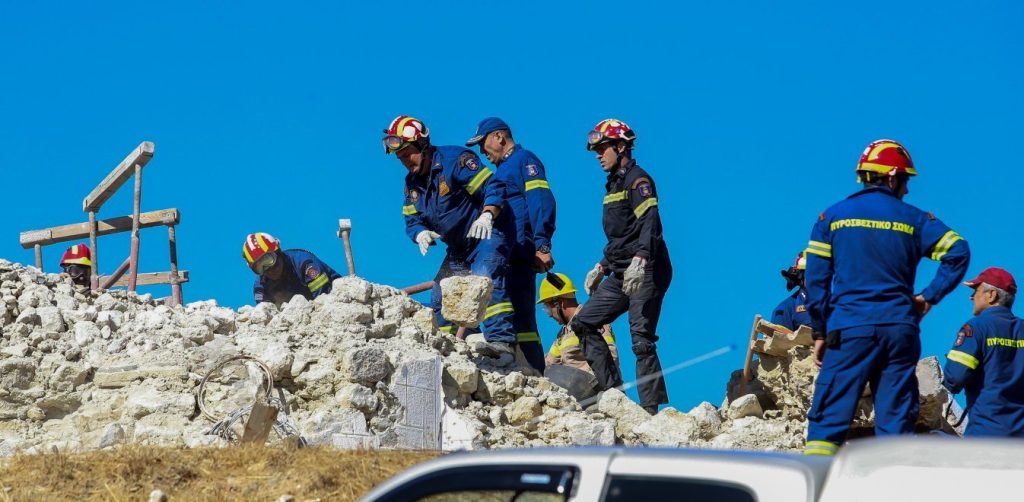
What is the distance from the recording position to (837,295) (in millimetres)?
7070

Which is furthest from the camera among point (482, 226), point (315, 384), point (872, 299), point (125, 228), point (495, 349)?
point (125, 228)

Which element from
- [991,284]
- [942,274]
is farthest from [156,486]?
[991,284]

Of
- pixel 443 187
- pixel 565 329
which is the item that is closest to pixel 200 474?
pixel 443 187

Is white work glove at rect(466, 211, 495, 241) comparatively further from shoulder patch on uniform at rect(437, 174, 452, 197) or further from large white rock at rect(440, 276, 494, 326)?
shoulder patch on uniform at rect(437, 174, 452, 197)

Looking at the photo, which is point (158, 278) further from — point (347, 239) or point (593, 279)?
point (593, 279)

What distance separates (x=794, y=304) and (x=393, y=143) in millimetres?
4091

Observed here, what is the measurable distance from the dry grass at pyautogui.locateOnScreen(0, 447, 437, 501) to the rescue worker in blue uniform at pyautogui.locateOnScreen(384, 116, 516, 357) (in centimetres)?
417

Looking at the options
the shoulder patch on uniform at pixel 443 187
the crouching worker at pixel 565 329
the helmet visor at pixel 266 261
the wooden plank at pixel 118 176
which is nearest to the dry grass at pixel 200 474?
the shoulder patch on uniform at pixel 443 187

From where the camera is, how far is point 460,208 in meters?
11.7

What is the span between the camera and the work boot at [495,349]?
11266 mm

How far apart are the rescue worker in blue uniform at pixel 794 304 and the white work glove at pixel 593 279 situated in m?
1.72

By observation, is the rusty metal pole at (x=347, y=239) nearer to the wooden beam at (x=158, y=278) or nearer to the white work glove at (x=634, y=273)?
the wooden beam at (x=158, y=278)

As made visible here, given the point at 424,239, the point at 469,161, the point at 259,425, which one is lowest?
the point at 259,425

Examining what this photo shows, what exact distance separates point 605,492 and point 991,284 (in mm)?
6102
